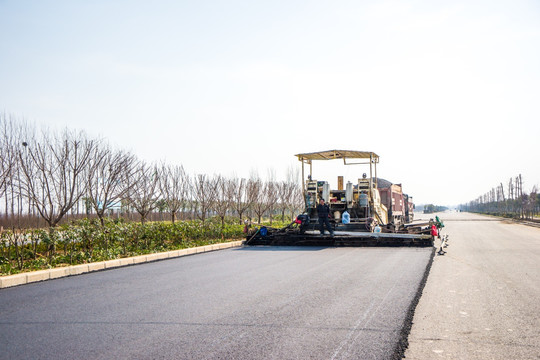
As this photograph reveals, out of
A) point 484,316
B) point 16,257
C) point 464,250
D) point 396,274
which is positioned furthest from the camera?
point 464,250

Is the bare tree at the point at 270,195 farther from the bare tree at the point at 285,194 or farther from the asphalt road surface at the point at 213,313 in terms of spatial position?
the asphalt road surface at the point at 213,313

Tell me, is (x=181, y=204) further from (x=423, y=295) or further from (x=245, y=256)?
(x=423, y=295)

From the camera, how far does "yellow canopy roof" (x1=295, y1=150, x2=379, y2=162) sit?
55.5 feet

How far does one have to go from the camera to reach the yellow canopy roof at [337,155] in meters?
16.9

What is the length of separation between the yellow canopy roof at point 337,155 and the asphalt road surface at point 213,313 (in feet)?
25.1

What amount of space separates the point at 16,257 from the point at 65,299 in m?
4.31

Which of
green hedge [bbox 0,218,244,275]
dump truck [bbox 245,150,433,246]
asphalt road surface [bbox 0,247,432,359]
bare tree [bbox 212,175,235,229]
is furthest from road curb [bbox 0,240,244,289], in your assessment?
bare tree [bbox 212,175,235,229]

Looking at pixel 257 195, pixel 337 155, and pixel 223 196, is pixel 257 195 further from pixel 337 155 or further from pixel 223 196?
pixel 337 155

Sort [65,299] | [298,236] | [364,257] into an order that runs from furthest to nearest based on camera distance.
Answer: [298,236] < [364,257] < [65,299]

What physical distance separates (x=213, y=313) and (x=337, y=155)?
40.9 ft

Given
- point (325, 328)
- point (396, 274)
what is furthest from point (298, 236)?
point (325, 328)

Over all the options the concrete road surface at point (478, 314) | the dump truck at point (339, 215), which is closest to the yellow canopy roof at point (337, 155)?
the dump truck at point (339, 215)

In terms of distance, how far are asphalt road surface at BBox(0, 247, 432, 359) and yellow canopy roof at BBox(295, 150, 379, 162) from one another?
7.64m

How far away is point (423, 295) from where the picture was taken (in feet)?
22.7
